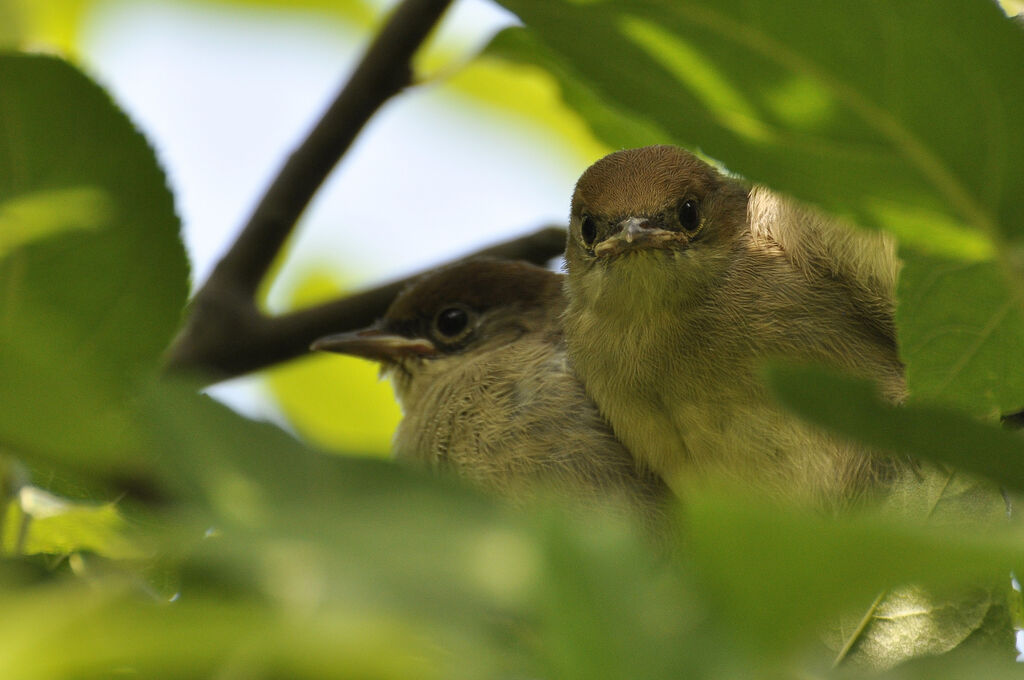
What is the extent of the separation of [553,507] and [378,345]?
11.5 ft

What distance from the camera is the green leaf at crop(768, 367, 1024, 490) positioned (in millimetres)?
905

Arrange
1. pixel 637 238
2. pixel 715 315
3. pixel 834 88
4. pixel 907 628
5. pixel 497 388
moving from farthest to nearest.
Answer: pixel 497 388, pixel 637 238, pixel 715 315, pixel 907 628, pixel 834 88

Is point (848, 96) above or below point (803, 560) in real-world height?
above

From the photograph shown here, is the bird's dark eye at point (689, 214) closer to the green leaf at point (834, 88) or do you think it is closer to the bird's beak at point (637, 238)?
the bird's beak at point (637, 238)

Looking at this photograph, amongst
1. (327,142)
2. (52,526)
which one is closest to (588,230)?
(327,142)

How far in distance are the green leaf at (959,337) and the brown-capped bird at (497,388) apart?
142cm

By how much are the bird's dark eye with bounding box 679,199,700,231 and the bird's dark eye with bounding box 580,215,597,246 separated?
0.25 meters

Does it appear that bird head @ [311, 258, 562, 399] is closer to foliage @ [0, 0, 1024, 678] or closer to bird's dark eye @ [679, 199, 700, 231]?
bird's dark eye @ [679, 199, 700, 231]

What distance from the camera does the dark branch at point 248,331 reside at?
333cm

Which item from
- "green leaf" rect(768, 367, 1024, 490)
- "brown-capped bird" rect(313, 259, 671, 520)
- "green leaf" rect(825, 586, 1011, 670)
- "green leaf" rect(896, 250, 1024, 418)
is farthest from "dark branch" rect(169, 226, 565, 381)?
"green leaf" rect(768, 367, 1024, 490)

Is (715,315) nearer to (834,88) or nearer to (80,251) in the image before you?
(834,88)

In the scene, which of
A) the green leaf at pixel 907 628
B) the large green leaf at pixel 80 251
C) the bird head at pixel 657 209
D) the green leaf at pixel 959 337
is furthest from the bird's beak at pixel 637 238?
the large green leaf at pixel 80 251

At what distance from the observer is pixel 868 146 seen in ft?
3.98

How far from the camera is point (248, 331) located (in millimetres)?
3359
